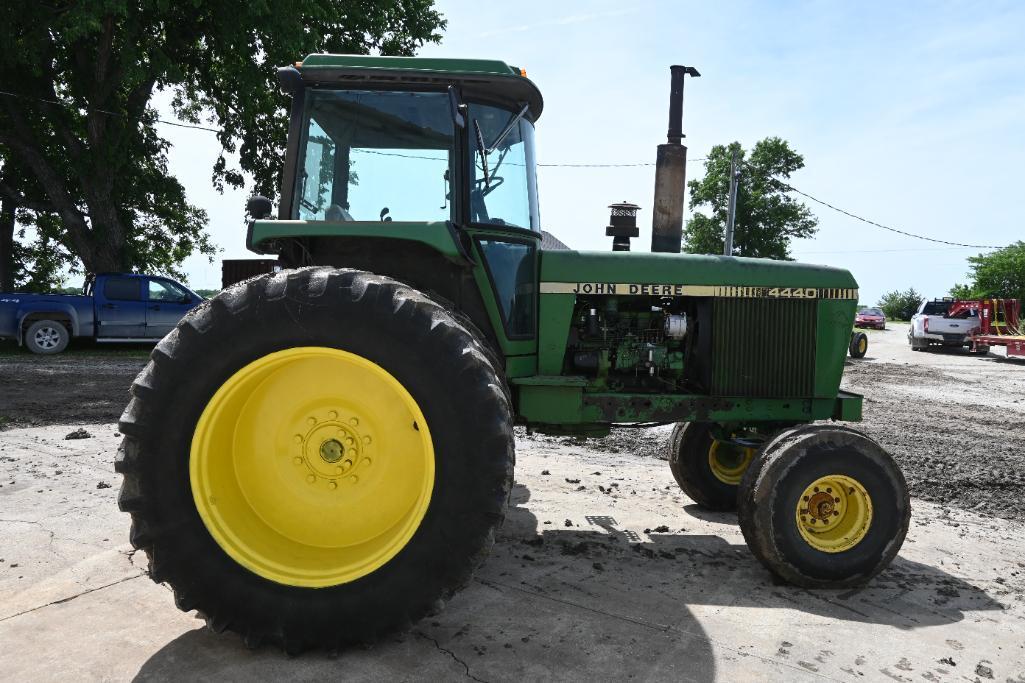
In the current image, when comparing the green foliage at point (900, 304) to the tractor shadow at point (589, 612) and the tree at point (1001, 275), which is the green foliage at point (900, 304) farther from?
the tractor shadow at point (589, 612)

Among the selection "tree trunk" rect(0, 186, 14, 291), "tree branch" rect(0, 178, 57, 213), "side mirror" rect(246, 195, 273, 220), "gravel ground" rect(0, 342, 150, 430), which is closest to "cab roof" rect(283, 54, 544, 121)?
"side mirror" rect(246, 195, 273, 220)

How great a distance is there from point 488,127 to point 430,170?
37cm

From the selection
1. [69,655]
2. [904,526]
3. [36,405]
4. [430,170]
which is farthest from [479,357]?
[36,405]

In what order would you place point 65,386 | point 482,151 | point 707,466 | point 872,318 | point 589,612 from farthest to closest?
point 872,318, point 65,386, point 707,466, point 482,151, point 589,612

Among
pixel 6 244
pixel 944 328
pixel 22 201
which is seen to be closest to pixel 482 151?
pixel 22 201

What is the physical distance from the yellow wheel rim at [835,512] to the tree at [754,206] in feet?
144

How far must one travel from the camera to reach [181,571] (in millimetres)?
2693

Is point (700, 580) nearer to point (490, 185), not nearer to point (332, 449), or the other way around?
point (332, 449)

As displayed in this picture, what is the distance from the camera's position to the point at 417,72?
3.55 metres

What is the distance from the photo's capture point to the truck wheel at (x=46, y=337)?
14.2 m

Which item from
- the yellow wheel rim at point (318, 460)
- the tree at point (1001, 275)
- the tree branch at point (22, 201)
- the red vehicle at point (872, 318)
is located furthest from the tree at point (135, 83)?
the tree at point (1001, 275)

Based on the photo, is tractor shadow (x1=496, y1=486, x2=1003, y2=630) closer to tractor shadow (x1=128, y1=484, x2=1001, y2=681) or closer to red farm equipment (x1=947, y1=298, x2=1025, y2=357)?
tractor shadow (x1=128, y1=484, x2=1001, y2=681)

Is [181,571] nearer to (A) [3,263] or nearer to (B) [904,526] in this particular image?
(B) [904,526]

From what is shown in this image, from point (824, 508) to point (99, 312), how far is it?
49.2 ft
